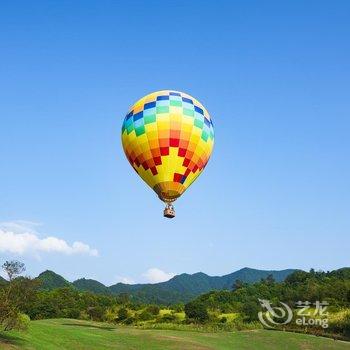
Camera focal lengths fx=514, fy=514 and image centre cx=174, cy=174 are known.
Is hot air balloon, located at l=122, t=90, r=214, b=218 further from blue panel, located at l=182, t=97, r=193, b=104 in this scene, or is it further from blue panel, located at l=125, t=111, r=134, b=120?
blue panel, located at l=125, t=111, r=134, b=120

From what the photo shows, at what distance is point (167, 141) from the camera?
135 feet

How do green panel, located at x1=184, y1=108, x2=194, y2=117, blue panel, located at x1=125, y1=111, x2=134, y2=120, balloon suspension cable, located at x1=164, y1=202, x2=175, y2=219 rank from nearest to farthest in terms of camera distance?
balloon suspension cable, located at x1=164, y1=202, x2=175, y2=219 → green panel, located at x1=184, y1=108, x2=194, y2=117 → blue panel, located at x1=125, y1=111, x2=134, y2=120

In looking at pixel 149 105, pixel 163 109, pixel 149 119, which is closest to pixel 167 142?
pixel 149 119

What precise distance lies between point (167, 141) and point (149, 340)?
24.0m

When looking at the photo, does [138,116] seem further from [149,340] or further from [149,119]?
[149,340]

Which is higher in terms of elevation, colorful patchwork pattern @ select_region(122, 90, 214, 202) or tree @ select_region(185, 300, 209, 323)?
colorful patchwork pattern @ select_region(122, 90, 214, 202)

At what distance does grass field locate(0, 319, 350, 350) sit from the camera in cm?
4750

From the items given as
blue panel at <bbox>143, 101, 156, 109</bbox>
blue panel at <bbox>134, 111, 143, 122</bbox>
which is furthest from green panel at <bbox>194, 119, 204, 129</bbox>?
blue panel at <bbox>134, 111, 143, 122</bbox>

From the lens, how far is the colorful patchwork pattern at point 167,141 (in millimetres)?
41469

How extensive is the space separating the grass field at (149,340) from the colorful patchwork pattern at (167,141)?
17.7 metres

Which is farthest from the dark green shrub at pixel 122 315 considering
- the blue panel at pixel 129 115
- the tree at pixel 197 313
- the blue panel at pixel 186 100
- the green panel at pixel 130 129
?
the blue panel at pixel 186 100

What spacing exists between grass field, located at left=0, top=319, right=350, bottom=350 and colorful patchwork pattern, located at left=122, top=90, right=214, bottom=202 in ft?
58.1

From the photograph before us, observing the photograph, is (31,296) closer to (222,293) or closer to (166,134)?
(166,134)

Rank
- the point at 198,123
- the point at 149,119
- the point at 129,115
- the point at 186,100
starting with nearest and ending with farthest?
the point at 149,119 < the point at 198,123 < the point at 186,100 < the point at 129,115
